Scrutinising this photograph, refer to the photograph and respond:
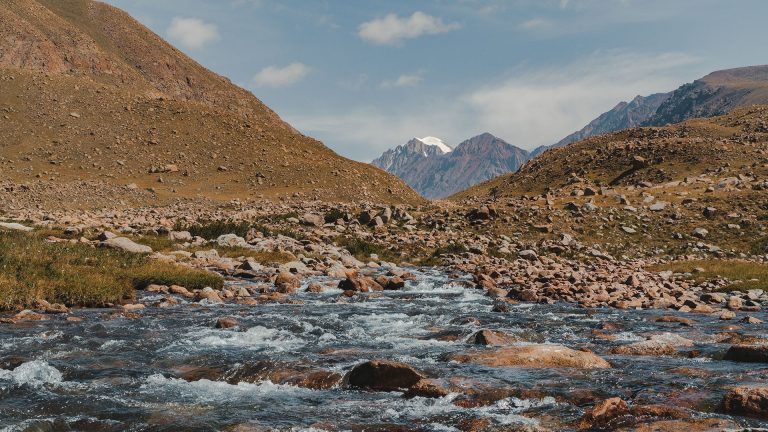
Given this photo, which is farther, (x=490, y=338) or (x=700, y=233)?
(x=700, y=233)

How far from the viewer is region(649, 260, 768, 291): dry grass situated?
2480 centimetres

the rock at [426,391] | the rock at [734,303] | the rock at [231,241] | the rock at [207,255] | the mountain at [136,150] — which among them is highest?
the mountain at [136,150]

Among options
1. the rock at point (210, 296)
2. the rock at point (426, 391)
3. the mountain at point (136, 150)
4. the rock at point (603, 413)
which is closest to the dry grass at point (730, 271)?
the rock at point (603, 413)

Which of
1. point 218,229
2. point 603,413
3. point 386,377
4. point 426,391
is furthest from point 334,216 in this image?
point 603,413

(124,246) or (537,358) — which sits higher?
(124,246)

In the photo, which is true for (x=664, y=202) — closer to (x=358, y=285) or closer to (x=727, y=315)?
(x=727, y=315)

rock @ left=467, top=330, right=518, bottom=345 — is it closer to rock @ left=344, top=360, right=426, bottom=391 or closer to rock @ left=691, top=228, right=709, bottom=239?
rock @ left=344, top=360, right=426, bottom=391

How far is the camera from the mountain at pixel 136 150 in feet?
207

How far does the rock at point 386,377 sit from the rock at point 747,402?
496 centimetres

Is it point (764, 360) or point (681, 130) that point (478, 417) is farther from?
point (681, 130)

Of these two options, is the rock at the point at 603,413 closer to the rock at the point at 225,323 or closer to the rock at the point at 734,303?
the rock at the point at 225,323

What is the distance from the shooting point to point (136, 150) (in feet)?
237

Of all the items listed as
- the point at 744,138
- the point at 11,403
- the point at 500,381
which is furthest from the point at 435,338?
the point at 744,138

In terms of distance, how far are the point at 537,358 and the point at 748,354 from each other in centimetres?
449
